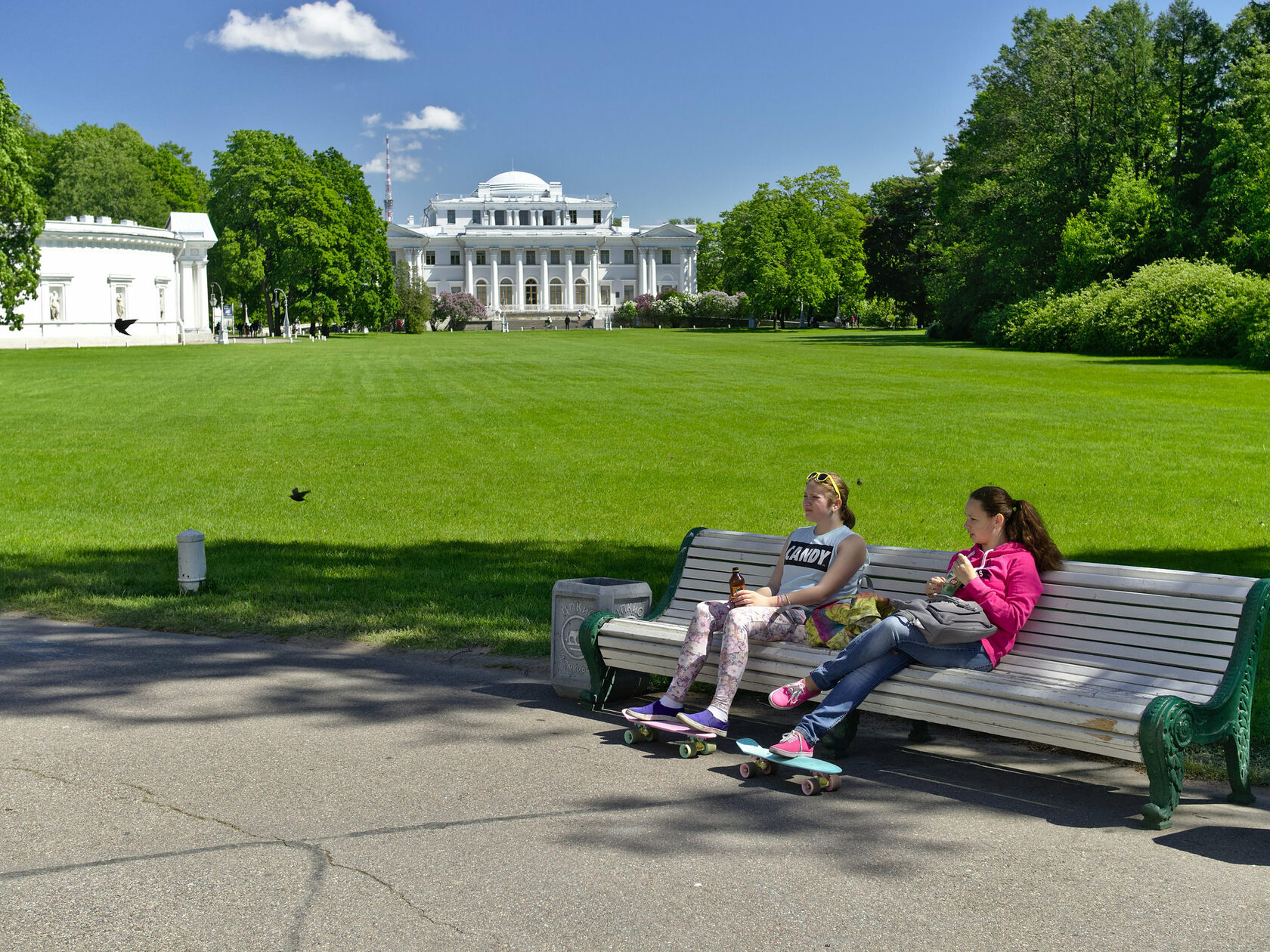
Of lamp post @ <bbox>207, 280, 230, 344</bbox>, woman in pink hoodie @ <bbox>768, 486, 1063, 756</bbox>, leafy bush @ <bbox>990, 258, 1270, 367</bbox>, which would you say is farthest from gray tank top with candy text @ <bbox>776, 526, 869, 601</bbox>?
lamp post @ <bbox>207, 280, 230, 344</bbox>

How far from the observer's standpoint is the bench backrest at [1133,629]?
516 cm

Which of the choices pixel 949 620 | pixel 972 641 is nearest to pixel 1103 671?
pixel 972 641

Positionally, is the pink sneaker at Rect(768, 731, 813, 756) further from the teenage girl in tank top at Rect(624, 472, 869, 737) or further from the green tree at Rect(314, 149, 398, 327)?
the green tree at Rect(314, 149, 398, 327)

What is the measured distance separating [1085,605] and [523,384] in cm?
2924

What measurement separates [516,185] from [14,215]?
102m

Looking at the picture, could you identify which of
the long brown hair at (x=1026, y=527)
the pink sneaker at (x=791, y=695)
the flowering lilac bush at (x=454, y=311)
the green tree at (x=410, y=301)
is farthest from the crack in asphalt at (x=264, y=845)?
the flowering lilac bush at (x=454, y=311)

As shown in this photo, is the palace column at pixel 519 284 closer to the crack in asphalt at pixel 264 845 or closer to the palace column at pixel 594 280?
the palace column at pixel 594 280

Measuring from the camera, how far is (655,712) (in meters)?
6.03

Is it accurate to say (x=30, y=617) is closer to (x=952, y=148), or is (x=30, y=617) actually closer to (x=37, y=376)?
(x=37, y=376)

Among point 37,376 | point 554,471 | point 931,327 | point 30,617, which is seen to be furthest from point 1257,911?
point 931,327

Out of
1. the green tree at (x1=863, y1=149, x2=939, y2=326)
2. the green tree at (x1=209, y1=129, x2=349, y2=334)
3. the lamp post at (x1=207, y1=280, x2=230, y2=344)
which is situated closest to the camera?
the lamp post at (x1=207, y1=280, x2=230, y2=344)

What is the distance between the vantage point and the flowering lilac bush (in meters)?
112

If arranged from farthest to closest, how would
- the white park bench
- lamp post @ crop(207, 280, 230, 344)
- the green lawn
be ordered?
lamp post @ crop(207, 280, 230, 344) < the green lawn < the white park bench

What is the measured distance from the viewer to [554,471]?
17016 mm
